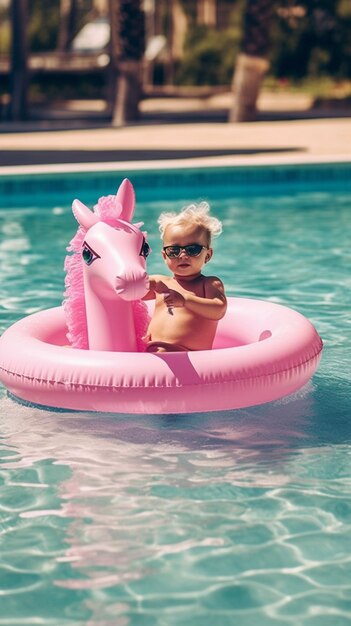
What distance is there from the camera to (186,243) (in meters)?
5.11

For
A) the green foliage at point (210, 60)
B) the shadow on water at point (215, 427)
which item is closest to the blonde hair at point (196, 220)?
the shadow on water at point (215, 427)

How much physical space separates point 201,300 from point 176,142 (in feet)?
38.3

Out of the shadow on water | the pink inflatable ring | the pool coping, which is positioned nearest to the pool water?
the shadow on water

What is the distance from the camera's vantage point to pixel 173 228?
16.8 feet

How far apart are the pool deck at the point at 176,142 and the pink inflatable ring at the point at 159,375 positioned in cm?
751

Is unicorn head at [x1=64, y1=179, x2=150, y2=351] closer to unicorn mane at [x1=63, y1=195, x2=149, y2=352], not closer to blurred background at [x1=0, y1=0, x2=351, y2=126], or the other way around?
unicorn mane at [x1=63, y1=195, x2=149, y2=352]

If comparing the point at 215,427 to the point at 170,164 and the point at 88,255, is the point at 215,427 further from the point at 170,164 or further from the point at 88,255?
the point at 170,164

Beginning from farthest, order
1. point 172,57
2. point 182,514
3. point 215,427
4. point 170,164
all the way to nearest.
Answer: point 172,57
point 170,164
point 215,427
point 182,514

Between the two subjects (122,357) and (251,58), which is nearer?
(122,357)

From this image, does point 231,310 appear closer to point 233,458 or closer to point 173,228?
point 173,228

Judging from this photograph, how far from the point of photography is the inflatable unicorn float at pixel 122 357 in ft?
16.0

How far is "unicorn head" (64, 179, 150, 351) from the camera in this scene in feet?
16.1

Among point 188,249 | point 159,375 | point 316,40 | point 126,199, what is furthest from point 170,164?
point 316,40

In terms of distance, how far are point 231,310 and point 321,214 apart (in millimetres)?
5824
